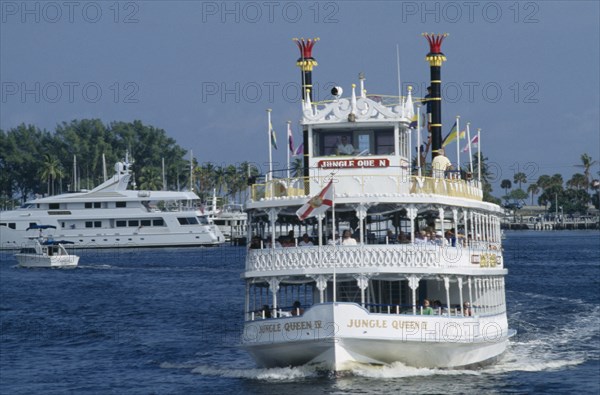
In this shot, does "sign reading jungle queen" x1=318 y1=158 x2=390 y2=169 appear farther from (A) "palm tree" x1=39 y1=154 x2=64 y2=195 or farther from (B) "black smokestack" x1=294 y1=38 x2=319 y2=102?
(A) "palm tree" x1=39 y1=154 x2=64 y2=195

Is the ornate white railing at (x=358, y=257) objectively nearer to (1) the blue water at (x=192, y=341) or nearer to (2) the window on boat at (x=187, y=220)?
(1) the blue water at (x=192, y=341)

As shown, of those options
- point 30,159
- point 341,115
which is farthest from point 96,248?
point 341,115

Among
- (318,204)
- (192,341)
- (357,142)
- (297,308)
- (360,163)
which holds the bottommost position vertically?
(192,341)

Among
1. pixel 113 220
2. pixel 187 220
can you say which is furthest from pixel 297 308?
pixel 113 220

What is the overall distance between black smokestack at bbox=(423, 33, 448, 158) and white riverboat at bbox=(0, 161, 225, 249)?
289 ft

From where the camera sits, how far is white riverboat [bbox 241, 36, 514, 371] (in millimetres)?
32062

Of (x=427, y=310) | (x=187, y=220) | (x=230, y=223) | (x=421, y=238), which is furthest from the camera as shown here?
(x=230, y=223)

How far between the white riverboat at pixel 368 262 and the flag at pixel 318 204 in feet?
0.13

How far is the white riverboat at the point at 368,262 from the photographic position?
3206 cm

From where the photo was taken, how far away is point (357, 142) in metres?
34.8

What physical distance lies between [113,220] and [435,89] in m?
90.5

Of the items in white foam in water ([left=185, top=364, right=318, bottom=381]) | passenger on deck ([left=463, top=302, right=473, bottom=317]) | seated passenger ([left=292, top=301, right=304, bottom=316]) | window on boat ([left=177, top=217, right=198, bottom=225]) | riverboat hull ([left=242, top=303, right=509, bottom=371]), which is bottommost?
white foam in water ([left=185, top=364, right=318, bottom=381])

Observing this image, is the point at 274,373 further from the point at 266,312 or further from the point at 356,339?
the point at 356,339

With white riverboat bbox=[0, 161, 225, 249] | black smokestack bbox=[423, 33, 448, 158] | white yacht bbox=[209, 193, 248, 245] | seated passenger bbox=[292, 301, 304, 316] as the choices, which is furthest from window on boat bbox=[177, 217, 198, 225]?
seated passenger bbox=[292, 301, 304, 316]
